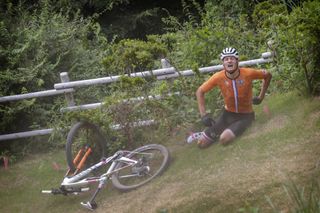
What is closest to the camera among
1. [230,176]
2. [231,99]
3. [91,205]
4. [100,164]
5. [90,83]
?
[230,176]

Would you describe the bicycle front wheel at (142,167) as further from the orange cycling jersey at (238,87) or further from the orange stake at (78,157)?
the orange cycling jersey at (238,87)

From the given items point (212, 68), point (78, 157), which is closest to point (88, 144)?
point (78, 157)

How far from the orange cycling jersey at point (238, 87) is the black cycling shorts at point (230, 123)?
0.22 ft

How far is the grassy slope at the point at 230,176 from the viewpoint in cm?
533

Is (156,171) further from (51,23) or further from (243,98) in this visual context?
(51,23)

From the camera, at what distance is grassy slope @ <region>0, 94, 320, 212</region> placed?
5.33 m

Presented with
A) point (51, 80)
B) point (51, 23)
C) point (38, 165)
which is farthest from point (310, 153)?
point (51, 23)

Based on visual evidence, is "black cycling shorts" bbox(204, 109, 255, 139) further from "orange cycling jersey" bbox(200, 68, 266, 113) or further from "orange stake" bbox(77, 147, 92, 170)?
"orange stake" bbox(77, 147, 92, 170)

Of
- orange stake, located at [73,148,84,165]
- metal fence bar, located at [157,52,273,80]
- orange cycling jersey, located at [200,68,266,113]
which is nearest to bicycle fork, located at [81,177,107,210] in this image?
orange stake, located at [73,148,84,165]

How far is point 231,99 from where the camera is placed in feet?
23.2

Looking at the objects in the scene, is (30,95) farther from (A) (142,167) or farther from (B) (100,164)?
(A) (142,167)

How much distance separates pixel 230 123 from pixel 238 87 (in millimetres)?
511

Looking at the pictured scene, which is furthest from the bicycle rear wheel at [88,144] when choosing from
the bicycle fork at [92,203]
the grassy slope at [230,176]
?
the bicycle fork at [92,203]

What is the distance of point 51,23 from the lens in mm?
11539
